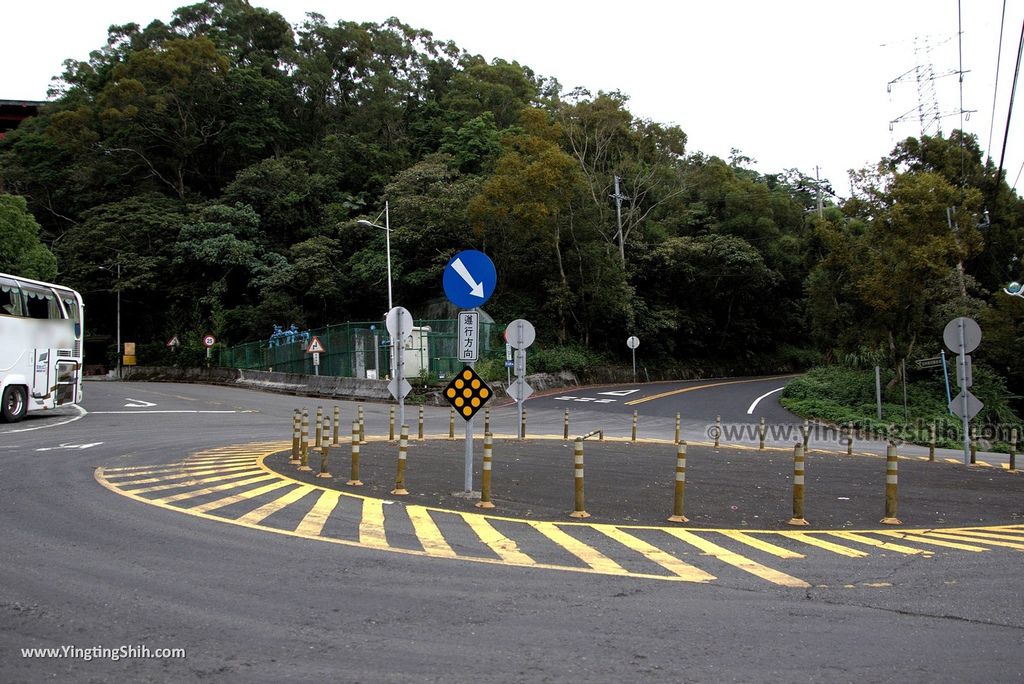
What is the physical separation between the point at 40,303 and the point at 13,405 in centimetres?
342

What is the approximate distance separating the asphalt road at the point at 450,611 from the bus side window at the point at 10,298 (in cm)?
1672

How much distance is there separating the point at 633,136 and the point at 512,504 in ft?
147

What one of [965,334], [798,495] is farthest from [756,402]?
[798,495]

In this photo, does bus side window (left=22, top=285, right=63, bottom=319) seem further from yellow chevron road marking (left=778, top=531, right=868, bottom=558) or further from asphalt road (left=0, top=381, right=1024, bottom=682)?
yellow chevron road marking (left=778, top=531, right=868, bottom=558)

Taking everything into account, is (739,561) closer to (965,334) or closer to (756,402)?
(965,334)

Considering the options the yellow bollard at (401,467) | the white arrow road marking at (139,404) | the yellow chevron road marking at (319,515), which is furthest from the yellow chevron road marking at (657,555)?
the white arrow road marking at (139,404)

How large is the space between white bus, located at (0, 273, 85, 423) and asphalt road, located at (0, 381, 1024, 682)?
1686cm

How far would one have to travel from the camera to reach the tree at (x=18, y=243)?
41.0 meters

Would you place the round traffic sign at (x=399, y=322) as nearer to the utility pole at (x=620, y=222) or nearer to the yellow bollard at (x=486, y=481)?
the yellow bollard at (x=486, y=481)

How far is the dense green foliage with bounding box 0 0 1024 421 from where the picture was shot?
122 feet

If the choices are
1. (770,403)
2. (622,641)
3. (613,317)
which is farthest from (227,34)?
(622,641)

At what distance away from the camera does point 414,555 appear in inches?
304

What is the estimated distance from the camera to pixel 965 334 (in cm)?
1602

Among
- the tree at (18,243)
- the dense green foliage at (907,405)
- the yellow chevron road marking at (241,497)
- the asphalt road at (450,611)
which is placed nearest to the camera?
the asphalt road at (450,611)
